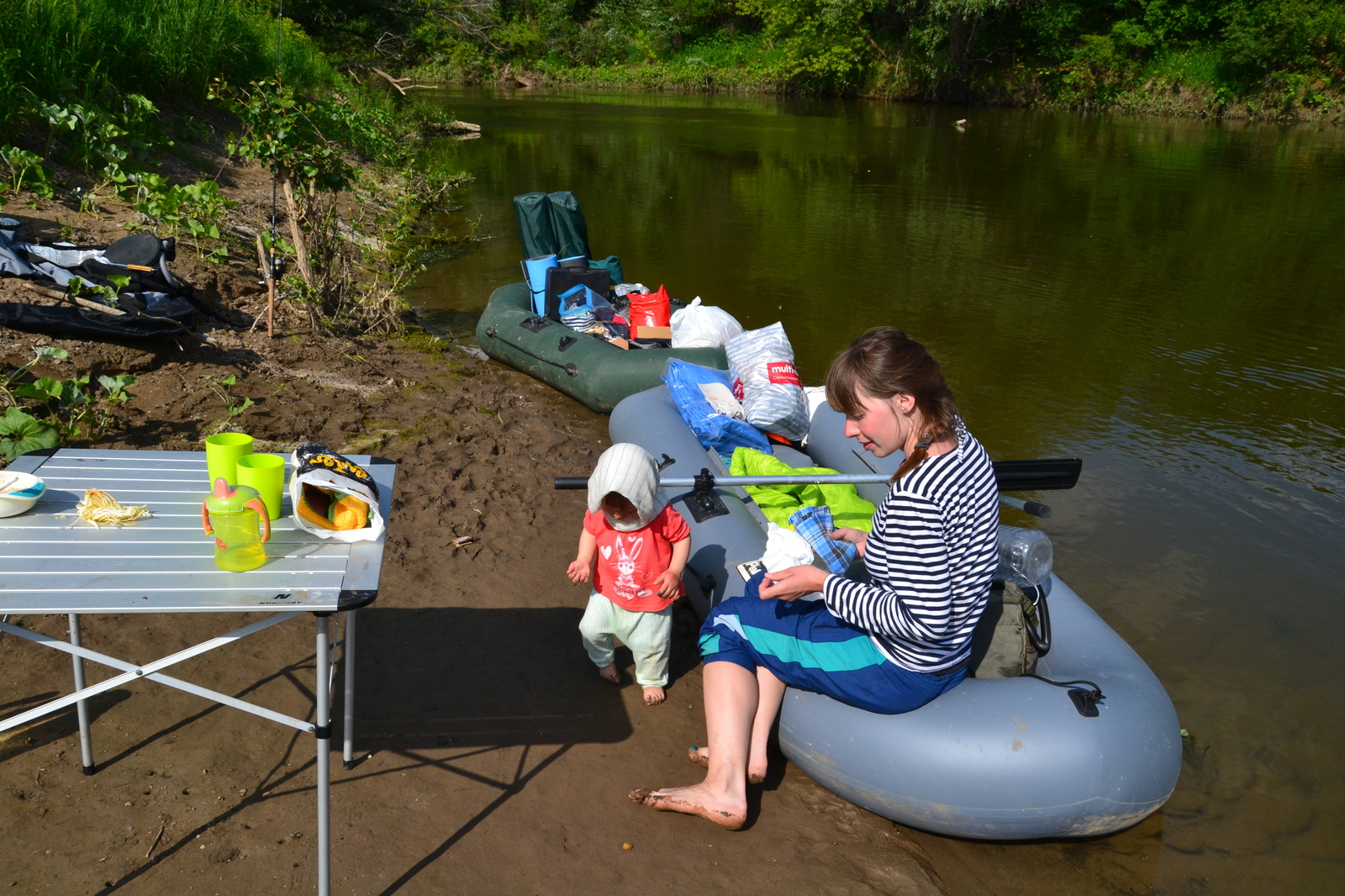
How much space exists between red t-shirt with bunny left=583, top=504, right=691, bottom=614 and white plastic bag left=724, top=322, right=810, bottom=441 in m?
1.53

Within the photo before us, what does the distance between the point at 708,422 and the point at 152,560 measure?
2696mm

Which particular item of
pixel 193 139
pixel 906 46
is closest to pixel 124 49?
pixel 193 139

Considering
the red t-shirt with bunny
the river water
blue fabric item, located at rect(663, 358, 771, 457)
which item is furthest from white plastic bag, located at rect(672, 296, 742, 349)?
the red t-shirt with bunny

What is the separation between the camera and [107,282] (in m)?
5.03

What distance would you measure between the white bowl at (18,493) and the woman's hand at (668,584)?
171 cm

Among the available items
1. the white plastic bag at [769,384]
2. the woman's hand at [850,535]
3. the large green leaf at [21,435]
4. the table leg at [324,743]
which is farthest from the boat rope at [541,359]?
the table leg at [324,743]

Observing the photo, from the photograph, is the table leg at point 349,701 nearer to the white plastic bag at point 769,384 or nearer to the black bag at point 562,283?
the white plastic bag at point 769,384

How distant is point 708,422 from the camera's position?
434 cm

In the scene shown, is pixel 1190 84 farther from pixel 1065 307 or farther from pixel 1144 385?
pixel 1144 385

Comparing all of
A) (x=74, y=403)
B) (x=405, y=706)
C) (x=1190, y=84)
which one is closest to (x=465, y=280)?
(x=74, y=403)

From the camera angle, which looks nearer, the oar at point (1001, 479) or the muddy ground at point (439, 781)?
the muddy ground at point (439, 781)

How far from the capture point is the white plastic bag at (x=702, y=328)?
5.76m

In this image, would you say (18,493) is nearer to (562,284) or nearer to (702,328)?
(702,328)

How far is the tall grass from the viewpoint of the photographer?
23.3 feet
